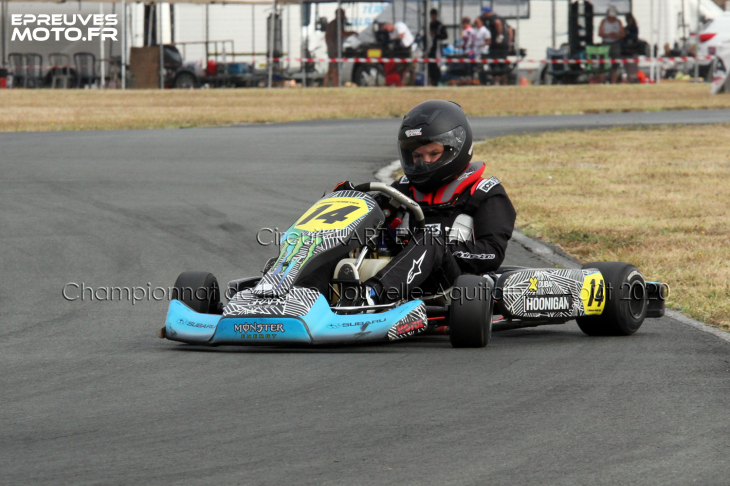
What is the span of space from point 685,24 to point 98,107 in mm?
21758

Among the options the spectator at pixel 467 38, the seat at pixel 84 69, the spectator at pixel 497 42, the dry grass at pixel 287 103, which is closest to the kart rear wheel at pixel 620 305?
the dry grass at pixel 287 103

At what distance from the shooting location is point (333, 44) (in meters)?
30.8

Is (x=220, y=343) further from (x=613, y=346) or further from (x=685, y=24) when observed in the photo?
(x=685, y=24)

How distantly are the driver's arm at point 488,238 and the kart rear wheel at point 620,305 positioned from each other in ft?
1.73

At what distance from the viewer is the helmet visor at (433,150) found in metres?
6.03

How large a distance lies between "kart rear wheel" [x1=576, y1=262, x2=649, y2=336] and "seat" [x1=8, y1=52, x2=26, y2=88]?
92.3ft

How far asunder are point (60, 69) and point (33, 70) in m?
0.74

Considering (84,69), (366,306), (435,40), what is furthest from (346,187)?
(84,69)

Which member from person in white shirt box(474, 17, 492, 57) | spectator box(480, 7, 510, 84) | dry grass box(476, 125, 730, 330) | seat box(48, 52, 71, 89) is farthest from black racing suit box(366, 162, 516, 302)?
seat box(48, 52, 71, 89)

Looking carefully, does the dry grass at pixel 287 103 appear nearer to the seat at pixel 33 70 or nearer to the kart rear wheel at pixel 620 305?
the seat at pixel 33 70

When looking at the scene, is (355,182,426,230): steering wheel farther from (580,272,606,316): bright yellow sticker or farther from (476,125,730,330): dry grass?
(476,125,730,330): dry grass

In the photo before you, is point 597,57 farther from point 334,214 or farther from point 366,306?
point 366,306

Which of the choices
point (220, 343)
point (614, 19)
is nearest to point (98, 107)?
point (614, 19)

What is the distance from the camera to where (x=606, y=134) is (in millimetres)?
17969
